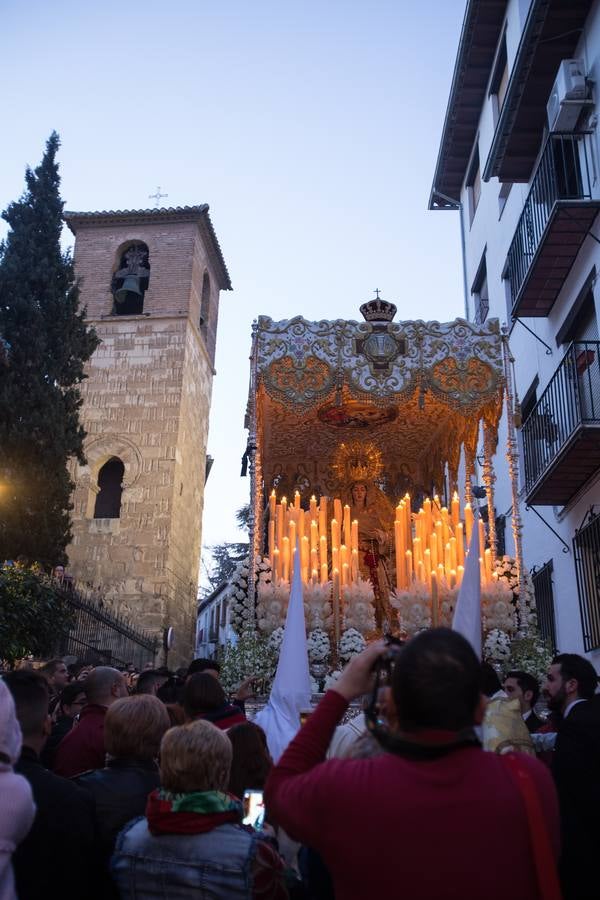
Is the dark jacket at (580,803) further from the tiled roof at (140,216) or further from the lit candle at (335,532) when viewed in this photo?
the tiled roof at (140,216)

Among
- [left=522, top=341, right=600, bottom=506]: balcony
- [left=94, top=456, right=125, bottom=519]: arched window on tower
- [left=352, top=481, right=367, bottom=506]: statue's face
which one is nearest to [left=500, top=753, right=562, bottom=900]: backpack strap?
[left=522, top=341, right=600, bottom=506]: balcony

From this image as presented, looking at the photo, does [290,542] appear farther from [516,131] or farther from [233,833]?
[516,131]

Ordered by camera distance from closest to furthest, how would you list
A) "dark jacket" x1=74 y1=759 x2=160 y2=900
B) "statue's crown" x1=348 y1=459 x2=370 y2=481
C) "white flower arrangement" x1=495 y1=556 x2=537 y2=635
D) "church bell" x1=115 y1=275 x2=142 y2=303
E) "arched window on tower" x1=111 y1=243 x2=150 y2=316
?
"dark jacket" x1=74 y1=759 x2=160 y2=900 < "white flower arrangement" x1=495 y1=556 x2=537 y2=635 < "statue's crown" x1=348 y1=459 x2=370 y2=481 < "church bell" x1=115 y1=275 x2=142 y2=303 < "arched window on tower" x1=111 y1=243 x2=150 y2=316

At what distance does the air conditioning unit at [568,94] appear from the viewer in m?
10.9

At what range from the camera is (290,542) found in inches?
379

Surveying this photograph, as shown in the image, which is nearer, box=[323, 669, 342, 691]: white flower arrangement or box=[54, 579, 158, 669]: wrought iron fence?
box=[323, 669, 342, 691]: white flower arrangement

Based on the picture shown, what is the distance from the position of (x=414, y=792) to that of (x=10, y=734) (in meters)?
1.23

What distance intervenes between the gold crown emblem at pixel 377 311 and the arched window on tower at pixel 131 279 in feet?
51.5

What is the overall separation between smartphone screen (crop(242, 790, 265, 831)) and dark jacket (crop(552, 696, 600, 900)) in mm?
1292

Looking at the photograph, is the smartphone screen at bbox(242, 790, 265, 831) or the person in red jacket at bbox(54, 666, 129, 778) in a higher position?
the person in red jacket at bbox(54, 666, 129, 778)

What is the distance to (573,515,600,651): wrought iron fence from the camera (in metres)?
10.6

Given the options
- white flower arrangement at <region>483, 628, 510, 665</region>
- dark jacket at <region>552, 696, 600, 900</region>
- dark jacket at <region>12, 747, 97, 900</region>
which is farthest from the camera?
white flower arrangement at <region>483, 628, 510, 665</region>

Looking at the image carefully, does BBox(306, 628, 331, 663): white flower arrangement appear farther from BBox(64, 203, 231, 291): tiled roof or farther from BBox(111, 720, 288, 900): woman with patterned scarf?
A: BBox(64, 203, 231, 291): tiled roof

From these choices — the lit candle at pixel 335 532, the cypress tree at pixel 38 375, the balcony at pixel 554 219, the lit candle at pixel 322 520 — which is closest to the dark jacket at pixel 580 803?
the lit candle at pixel 335 532
